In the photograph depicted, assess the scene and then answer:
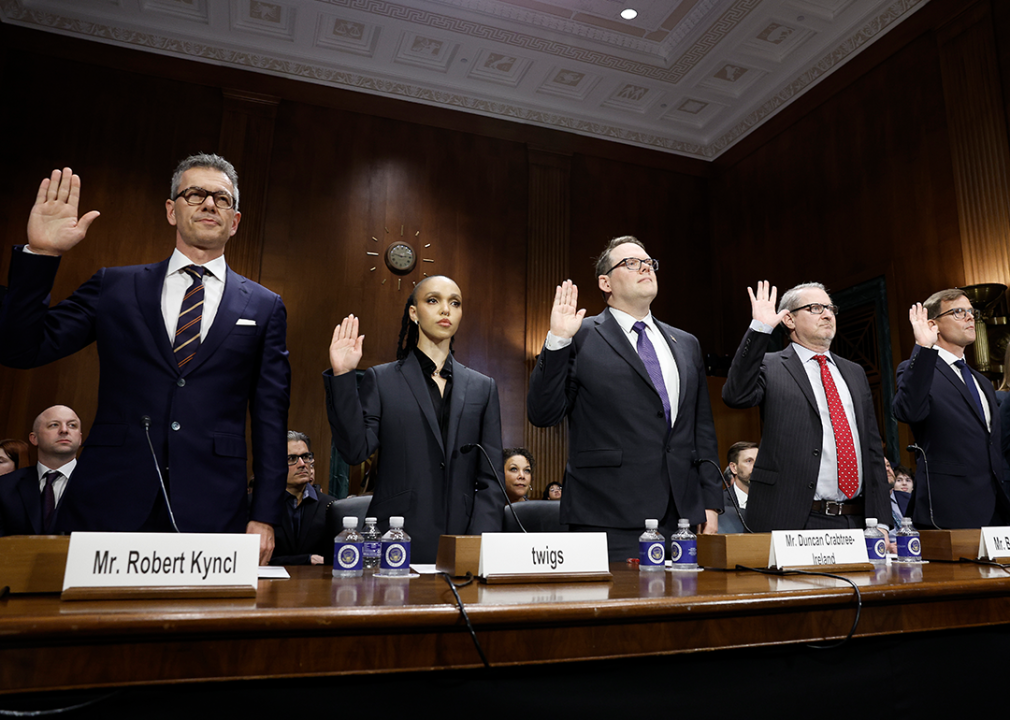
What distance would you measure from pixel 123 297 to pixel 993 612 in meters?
1.79

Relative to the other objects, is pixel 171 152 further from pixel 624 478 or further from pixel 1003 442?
pixel 1003 442

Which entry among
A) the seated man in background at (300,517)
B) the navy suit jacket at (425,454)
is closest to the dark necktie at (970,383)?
the navy suit jacket at (425,454)

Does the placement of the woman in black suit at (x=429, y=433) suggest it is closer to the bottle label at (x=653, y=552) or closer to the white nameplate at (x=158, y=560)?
the bottle label at (x=653, y=552)

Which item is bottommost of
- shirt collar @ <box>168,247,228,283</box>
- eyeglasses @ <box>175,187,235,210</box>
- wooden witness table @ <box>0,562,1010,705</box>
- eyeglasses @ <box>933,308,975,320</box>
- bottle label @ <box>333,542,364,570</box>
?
wooden witness table @ <box>0,562,1010,705</box>

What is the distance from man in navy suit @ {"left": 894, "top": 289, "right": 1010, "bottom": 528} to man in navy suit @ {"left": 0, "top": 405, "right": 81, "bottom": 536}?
2951 mm

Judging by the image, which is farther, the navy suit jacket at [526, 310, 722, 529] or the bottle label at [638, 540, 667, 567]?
the navy suit jacket at [526, 310, 722, 529]

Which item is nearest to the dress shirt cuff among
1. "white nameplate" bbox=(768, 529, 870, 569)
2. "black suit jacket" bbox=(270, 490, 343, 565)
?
"white nameplate" bbox=(768, 529, 870, 569)

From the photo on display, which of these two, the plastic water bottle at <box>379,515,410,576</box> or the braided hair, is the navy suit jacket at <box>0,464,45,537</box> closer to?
the braided hair

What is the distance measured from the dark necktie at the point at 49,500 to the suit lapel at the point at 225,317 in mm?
1809

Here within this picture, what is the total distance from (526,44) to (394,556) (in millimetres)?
5951

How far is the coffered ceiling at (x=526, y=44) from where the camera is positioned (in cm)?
584

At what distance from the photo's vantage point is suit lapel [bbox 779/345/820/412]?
2.20m

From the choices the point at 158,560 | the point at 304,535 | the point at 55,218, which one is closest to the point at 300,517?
the point at 304,535

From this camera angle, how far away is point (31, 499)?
289 centimetres
